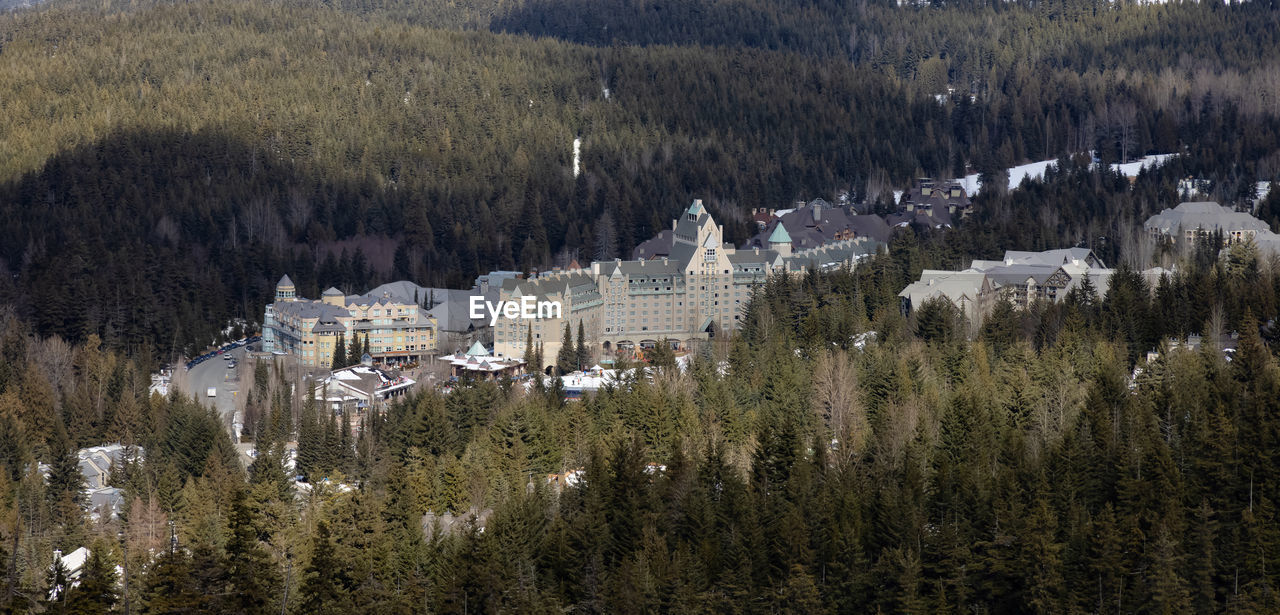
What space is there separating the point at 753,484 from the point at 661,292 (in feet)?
159

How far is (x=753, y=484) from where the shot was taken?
73688mm

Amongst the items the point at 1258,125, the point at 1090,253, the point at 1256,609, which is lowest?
the point at 1256,609

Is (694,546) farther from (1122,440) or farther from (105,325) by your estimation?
(105,325)

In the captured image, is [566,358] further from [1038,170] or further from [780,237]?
[1038,170]

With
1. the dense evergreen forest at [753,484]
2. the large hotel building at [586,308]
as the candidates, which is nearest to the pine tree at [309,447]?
the dense evergreen forest at [753,484]

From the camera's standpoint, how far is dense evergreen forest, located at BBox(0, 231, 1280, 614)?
207 ft

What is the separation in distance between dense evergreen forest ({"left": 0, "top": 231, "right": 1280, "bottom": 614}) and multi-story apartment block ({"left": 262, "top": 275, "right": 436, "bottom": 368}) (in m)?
10.8

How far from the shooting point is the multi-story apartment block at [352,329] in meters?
114

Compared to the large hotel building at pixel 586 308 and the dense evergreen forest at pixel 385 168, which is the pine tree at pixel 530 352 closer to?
the large hotel building at pixel 586 308


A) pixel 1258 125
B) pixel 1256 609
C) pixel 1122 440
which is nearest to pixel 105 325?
pixel 1122 440

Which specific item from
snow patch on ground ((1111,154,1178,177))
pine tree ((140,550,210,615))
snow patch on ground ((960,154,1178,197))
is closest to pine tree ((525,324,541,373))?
pine tree ((140,550,210,615))

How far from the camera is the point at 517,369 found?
4316 inches

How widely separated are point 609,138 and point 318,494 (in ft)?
365

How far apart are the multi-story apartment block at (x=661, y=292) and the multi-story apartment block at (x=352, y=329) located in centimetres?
614
